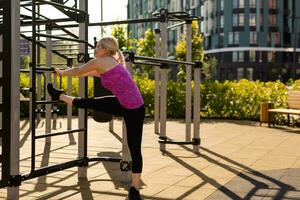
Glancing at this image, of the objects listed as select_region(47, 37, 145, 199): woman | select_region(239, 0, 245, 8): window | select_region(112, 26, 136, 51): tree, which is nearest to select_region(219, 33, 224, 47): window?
select_region(239, 0, 245, 8): window

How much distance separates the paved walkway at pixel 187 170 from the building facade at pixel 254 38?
2197 inches

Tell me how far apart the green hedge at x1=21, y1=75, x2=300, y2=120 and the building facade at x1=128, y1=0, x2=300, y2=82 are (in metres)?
50.7

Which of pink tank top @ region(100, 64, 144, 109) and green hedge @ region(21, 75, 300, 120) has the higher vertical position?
pink tank top @ region(100, 64, 144, 109)

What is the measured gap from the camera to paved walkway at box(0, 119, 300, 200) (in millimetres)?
5516

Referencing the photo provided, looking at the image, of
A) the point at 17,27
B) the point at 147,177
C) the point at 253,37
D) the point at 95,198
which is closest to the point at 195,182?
the point at 147,177

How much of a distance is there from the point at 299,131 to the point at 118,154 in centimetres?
582

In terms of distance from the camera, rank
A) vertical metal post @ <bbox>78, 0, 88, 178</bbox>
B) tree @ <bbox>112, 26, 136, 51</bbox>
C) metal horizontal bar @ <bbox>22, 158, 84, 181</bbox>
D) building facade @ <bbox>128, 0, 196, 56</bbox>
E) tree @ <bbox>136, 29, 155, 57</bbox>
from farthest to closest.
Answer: building facade @ <bbox>128, 0, 196, 56</bbox> < tree @ <bbox>136, 29, 155, 57</bbox> < tree @ <bbox>112, 26, 136, 51</bbox> < vertical metal post @ <bbox>78, 0, 88, 178</bbox> < metal horizontal bar @ <bbox>22, 158, 84, 181</bbox>

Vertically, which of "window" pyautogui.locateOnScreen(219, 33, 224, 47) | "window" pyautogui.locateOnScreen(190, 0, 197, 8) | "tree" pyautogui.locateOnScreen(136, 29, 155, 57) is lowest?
"tree" pyautogui.locateOnScreen(136, 29, 155, 57)

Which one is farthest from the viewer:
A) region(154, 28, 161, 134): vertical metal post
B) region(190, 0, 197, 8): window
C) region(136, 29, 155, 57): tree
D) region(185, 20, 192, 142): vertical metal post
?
region(190, 0, 197, 8): window

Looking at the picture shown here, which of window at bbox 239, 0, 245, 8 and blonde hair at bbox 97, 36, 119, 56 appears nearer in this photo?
blonde hair at bbox 97, 36, 119, 56

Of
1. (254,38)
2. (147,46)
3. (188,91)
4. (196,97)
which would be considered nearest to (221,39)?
(254,38)

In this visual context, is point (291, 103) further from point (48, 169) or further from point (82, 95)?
point (48, 169)

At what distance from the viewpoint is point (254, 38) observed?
66.1 metres

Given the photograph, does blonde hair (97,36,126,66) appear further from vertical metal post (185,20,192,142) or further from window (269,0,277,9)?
window (269,0,277,9)
